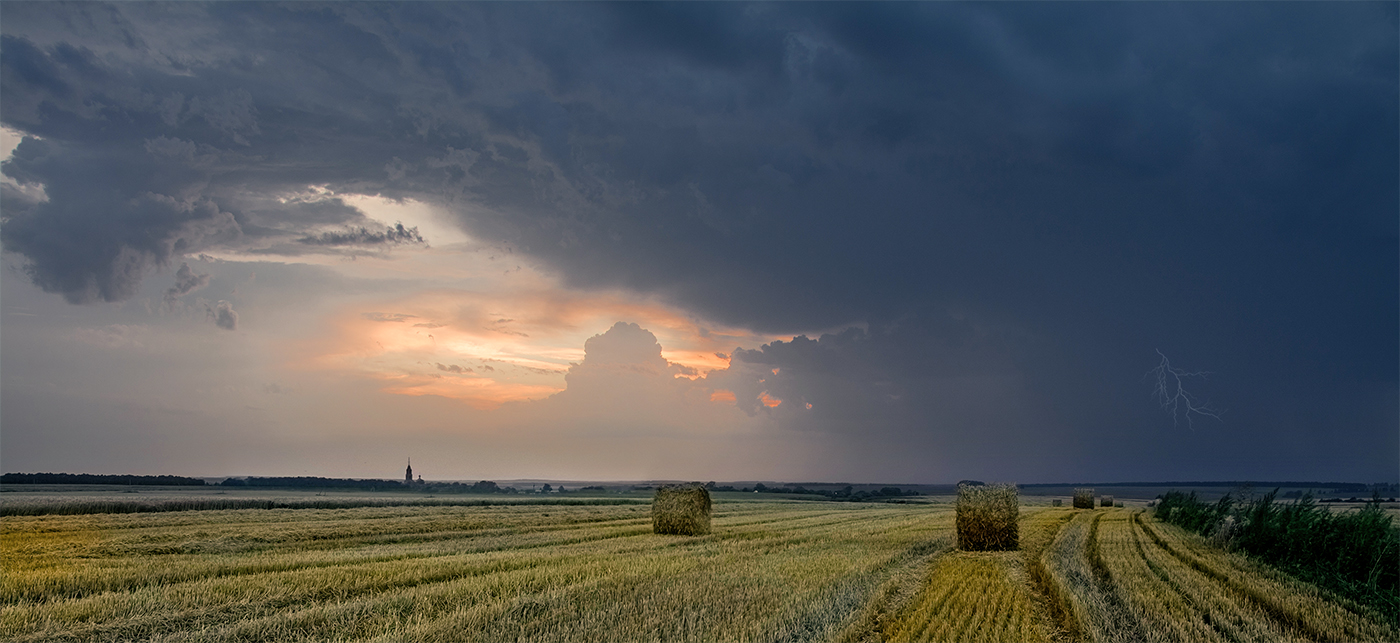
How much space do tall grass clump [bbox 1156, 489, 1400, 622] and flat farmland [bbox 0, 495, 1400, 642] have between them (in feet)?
2.38

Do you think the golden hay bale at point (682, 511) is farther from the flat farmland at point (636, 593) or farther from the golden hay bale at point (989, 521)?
the golden hay bale at point (989, 521)

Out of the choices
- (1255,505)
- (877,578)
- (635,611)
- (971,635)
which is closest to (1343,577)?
(1255,505)

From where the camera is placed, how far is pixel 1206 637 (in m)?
8.03

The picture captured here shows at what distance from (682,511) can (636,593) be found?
1147cm

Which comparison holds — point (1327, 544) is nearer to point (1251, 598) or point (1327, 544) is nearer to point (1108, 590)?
point (1251, 598)

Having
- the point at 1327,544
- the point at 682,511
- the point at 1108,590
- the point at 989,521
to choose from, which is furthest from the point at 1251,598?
the point at 682,511

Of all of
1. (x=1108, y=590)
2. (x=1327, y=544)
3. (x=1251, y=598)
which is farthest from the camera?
(x=1327, y=544)

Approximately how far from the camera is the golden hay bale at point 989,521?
17.7 m

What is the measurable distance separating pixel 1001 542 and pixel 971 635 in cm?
1062

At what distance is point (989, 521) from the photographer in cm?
1784

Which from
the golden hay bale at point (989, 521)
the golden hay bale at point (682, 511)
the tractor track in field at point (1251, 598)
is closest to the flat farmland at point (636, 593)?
the tractor track in field at point (1251, 598)

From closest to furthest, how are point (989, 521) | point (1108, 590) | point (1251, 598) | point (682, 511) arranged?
1. point (1251, 598)
2. point (1108, 590)
3. point (989, 521)
4. point (682, 511)

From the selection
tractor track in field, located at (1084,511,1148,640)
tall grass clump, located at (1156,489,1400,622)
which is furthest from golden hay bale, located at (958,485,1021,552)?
tall grass clump, located at (1156,489,1400,622)

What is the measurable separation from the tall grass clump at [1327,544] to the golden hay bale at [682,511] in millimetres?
12292
